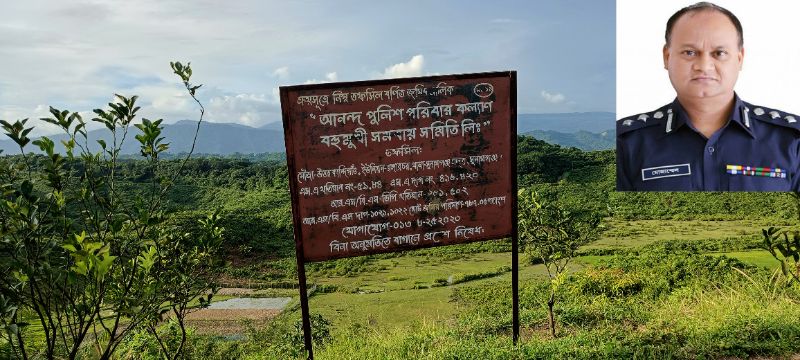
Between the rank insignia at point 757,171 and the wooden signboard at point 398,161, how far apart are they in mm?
3854

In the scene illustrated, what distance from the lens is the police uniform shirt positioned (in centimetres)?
670

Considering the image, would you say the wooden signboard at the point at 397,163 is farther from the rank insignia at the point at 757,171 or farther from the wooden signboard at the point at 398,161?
the rank insignia at the point at 757,171

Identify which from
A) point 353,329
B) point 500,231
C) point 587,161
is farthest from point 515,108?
point 587,161

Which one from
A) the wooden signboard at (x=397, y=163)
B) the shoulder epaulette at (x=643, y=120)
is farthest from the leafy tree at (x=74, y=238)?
the shoulder epaulette at (x=643, y=120)

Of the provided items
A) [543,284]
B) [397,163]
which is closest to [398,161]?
[397,163]

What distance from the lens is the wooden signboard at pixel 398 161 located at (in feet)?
12.6

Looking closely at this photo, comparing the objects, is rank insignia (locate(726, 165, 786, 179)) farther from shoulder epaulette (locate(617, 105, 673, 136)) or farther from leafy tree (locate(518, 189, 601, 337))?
leafy tree (locate(518, 189, 601, 337))

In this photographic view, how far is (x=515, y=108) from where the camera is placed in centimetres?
419

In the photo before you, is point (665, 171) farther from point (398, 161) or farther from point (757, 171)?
point (398, 161)

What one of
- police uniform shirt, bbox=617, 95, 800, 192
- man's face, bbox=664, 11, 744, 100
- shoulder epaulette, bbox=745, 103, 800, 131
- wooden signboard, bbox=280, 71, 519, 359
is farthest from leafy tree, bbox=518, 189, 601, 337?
shoulder epaulette, bbox=745, 103, 800, 131

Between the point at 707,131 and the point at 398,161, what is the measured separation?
167 inches

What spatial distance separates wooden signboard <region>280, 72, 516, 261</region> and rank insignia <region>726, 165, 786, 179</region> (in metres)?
3.85

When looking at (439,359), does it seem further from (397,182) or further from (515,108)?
(515,108)

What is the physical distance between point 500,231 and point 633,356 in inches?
45.2
